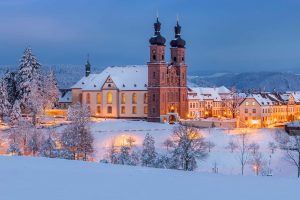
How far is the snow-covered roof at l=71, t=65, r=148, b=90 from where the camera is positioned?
82.4 m

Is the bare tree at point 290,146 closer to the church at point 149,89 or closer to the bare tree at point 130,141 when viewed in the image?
the bare tree at point 130,141

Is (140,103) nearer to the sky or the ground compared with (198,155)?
nearer to the sky

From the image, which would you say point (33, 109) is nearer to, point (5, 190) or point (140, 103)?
point (140, 103)

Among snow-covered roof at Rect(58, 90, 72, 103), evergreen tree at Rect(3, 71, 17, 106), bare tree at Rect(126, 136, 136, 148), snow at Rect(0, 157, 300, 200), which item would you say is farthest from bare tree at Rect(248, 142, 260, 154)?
snow-covered roof at Rect(58, 90, 72, 103)

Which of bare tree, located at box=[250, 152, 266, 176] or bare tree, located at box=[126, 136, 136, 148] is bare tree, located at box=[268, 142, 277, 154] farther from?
bare tree, located at box=[126, 136, 136, 148]

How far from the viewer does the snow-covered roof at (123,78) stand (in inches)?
3243

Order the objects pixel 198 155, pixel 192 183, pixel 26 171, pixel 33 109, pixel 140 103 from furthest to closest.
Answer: pixel 140 103 → pixel 33 109 → pixel 198 155 → pixel 26 171 → pixel 192 183

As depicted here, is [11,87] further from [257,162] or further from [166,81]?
[257,162]

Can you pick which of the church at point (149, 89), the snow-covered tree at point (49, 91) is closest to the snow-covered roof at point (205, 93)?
the church at point (149, 89)

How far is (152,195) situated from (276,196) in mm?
3493

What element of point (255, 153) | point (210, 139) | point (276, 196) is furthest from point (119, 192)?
point (210, 139)

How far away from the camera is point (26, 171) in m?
19.3

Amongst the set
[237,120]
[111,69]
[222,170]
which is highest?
[111,69]

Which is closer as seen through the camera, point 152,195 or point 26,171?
point 152,195
